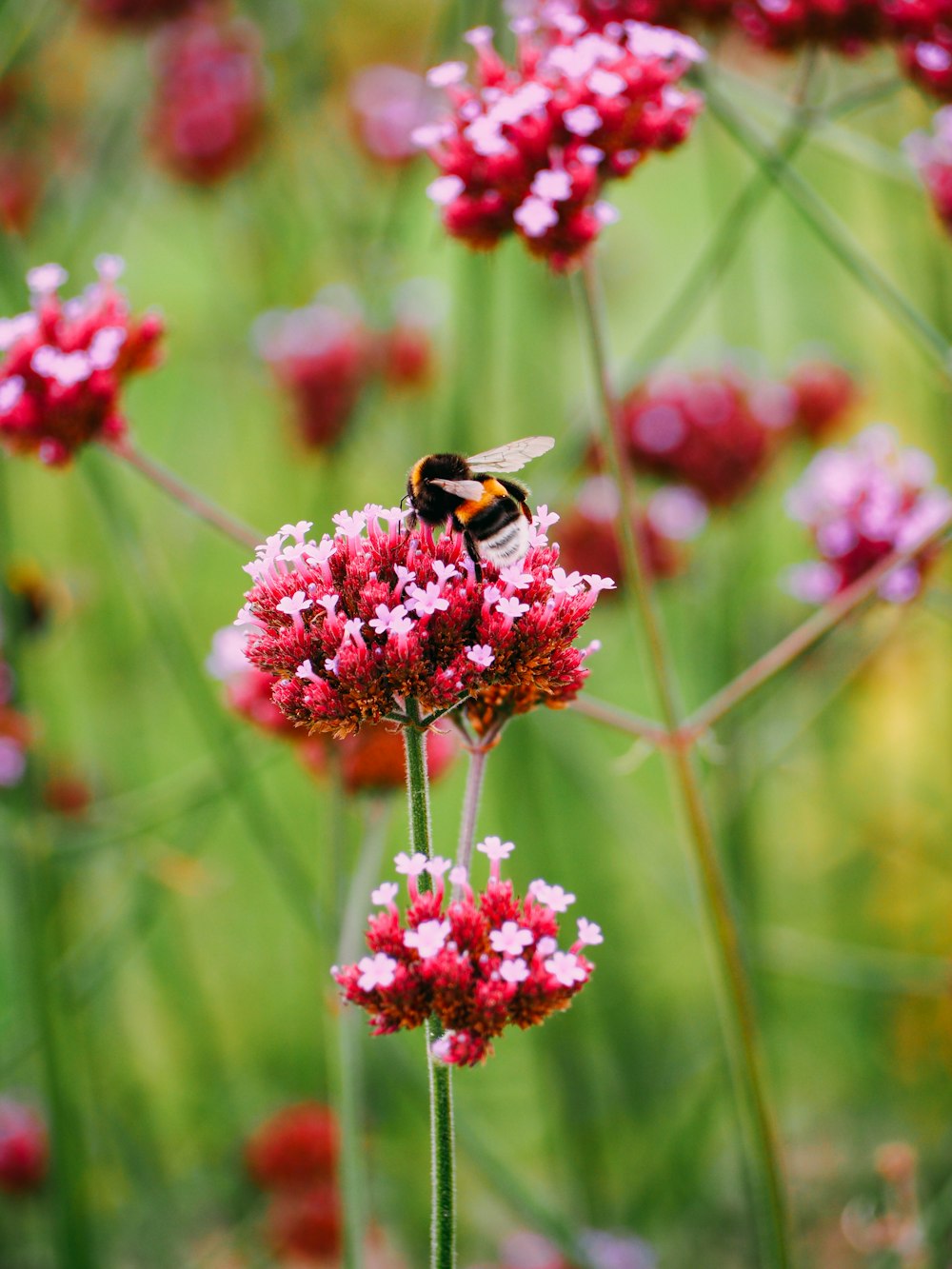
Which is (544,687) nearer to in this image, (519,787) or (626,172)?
(626,172)

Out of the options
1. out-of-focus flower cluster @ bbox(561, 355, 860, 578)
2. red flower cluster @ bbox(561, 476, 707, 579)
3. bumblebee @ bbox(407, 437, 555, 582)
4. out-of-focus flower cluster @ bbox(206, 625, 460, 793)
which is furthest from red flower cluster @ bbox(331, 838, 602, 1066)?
red flower cluster @ bbox(561, 476, 707, 579)

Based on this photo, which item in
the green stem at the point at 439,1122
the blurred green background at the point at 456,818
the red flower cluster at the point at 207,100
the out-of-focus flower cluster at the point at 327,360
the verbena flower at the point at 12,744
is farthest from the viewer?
the red flower cluster at the point at 207,100

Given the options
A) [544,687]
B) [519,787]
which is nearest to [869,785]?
[519,787]

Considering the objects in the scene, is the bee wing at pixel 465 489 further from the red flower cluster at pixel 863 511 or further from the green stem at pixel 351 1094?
the red flower cluster at pixel 863 511

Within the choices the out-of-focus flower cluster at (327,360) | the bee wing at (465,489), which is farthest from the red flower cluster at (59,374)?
the out-of-focus flower cluster at (327,360)

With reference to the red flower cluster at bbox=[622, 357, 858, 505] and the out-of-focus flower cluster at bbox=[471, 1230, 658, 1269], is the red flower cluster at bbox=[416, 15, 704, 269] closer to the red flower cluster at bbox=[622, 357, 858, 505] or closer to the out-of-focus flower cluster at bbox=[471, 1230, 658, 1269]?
the red flower cluster at bbox=[622, 357, 858, 505]

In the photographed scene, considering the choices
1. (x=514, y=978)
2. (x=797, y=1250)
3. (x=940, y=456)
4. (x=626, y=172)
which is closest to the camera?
(x=514, y=978)

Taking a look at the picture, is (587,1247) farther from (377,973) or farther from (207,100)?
(207,100)
